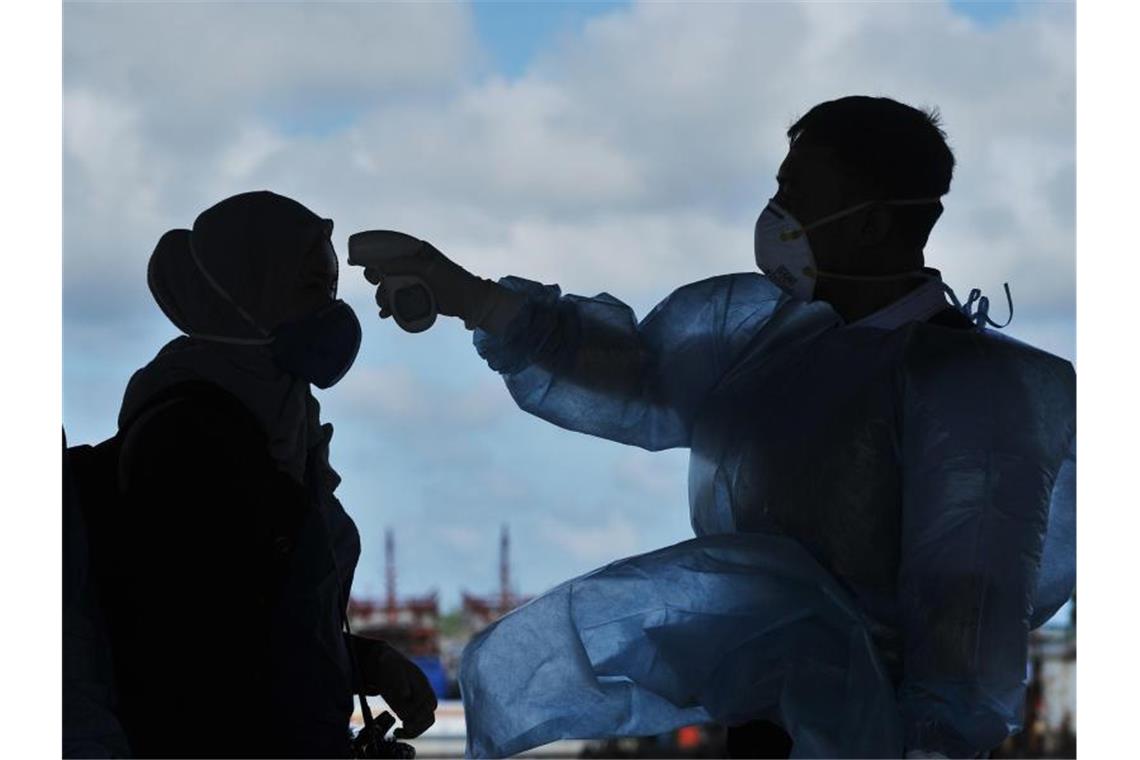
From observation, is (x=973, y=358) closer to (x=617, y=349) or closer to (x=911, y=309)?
(x=911, y=309)

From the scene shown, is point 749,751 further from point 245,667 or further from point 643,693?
point 245,667

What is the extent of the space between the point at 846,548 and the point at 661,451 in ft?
1.43

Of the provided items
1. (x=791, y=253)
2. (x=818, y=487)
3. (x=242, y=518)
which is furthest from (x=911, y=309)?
(x=242, y=518)

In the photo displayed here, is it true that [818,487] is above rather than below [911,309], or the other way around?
below

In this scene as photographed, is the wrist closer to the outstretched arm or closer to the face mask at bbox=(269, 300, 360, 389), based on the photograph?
the outstretched arm

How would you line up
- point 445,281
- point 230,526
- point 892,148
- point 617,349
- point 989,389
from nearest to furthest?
1. point 230,526
2. point 989,389
3. point 892,148
4. point 445,281
5. point 617,349

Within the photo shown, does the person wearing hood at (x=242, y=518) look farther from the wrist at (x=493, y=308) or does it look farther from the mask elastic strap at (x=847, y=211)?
the mask elastic strap at (x=847, y=211)

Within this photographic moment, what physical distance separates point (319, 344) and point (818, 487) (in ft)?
2.35

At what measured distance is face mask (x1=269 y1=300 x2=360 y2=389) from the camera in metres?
2.27

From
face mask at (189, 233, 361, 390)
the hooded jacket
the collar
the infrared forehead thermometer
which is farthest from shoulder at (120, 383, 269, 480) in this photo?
the collar

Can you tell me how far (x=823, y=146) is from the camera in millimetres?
2361

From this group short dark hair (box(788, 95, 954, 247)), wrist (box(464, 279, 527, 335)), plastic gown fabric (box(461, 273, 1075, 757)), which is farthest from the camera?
wrist (box(464, 279, 527, 335))

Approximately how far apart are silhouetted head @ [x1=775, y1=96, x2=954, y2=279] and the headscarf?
71 centimetres

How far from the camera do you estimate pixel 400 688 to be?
2.39 meters
